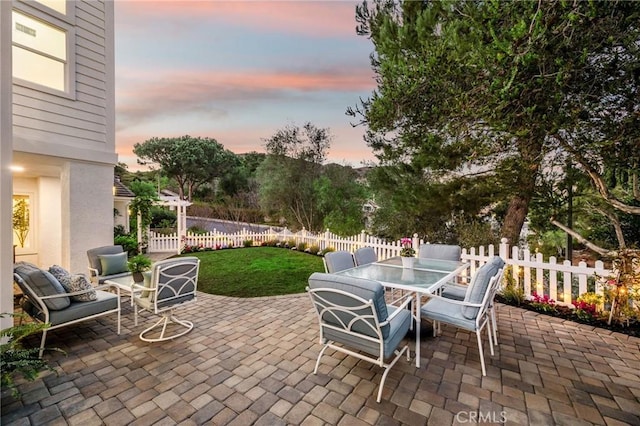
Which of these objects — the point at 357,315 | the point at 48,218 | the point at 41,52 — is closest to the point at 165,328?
the point at 357,315

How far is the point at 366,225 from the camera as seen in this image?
10.4m

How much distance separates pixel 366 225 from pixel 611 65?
7.55 metres

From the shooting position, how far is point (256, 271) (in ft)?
23.6

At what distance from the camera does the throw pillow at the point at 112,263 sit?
16.3 ft

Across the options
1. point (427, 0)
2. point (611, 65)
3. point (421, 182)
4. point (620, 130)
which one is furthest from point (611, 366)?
point (427, 0)

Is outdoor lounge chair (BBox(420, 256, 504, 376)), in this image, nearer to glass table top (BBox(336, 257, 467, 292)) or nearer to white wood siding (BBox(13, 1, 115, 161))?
glass table top (BBox(336, 257, 467, 292))

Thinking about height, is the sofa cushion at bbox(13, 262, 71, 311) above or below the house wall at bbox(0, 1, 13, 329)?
below

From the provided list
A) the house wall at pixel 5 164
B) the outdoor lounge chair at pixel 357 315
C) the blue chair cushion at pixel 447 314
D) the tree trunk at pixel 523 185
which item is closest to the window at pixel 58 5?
the house wall at pixel 5 164

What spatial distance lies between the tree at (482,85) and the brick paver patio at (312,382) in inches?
120

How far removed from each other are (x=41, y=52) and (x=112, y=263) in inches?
162

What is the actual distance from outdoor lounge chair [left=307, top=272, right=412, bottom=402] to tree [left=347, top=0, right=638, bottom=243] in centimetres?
323

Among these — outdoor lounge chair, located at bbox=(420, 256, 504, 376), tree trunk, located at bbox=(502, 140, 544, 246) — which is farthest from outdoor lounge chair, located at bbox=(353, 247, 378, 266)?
tree trunk, located at bbox=(502, 140, 544, 246)

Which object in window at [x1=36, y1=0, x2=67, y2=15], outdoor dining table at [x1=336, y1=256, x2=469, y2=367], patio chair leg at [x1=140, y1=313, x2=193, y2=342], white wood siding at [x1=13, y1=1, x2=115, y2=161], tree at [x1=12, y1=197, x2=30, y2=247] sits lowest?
patio chair leg at [x1=140, y1=313, x2=193, y2=342]

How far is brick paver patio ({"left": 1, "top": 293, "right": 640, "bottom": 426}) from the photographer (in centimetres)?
213
